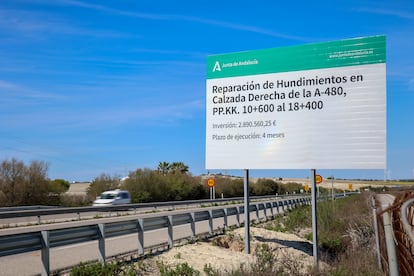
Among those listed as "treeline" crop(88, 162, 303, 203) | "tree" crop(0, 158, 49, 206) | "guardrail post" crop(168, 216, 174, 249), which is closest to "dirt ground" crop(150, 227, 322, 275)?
"guardrail post" crop(168, 216, 174, 249)

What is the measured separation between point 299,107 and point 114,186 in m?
45.1

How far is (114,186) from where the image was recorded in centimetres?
5438

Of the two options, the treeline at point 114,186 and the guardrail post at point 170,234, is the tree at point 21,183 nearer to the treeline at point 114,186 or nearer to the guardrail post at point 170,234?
the treeline at point 114,186

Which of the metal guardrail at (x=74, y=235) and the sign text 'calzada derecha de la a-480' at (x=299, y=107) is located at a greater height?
the sign text 'calzada derecha de la a-480' at (x=299, y=107)

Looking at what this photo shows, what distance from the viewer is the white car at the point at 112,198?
43469mm

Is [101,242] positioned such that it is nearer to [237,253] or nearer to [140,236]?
[140,236]

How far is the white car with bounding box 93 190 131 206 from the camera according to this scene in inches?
1711

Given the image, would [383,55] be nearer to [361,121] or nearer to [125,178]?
[361,121]

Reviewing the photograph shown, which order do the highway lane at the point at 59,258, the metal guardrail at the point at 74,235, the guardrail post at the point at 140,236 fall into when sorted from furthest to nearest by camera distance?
the guardrail post at the point at 140,236 < the highway lane at the point at 59,258 < the metal guardrail at the point at 74,235

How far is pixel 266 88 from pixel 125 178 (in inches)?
1856

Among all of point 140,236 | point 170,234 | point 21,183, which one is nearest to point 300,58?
point 170,234

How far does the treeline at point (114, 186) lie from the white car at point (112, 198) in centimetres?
290

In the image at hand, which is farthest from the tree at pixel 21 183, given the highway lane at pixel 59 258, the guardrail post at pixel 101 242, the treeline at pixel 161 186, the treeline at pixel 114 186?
the guardrail post at pixel 101 242

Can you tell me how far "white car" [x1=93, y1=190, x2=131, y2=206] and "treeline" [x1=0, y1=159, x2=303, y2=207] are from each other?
2900 millimetres
